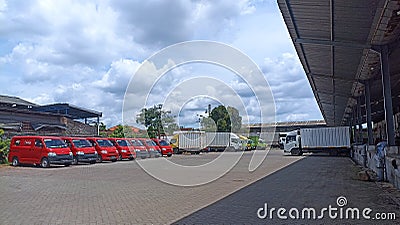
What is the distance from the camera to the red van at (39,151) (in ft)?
69.8

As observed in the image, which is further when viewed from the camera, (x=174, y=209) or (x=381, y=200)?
(x=381, y=200)

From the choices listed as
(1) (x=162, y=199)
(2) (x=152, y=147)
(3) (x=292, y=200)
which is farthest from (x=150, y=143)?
(3) (x=292, y=200)

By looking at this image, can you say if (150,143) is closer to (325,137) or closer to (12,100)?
(325,137)

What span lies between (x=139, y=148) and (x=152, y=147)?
2.14 meters

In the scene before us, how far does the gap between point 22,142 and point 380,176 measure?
18221mm

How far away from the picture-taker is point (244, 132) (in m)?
64.6

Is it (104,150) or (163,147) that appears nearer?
(104,150)

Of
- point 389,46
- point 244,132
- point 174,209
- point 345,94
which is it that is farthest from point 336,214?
point 244,132

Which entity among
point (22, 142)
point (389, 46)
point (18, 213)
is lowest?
point (18, 213)

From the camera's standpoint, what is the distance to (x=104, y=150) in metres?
26.3

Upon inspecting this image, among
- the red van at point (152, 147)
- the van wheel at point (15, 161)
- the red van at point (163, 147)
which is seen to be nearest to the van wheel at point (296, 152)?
the red van at point (163, 147)

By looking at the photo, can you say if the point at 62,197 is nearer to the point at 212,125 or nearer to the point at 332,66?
the point at 332,66

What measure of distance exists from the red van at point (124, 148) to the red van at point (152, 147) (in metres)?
2.30

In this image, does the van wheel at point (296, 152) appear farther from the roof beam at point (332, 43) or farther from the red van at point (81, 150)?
the roof beam at point (332, 43)
